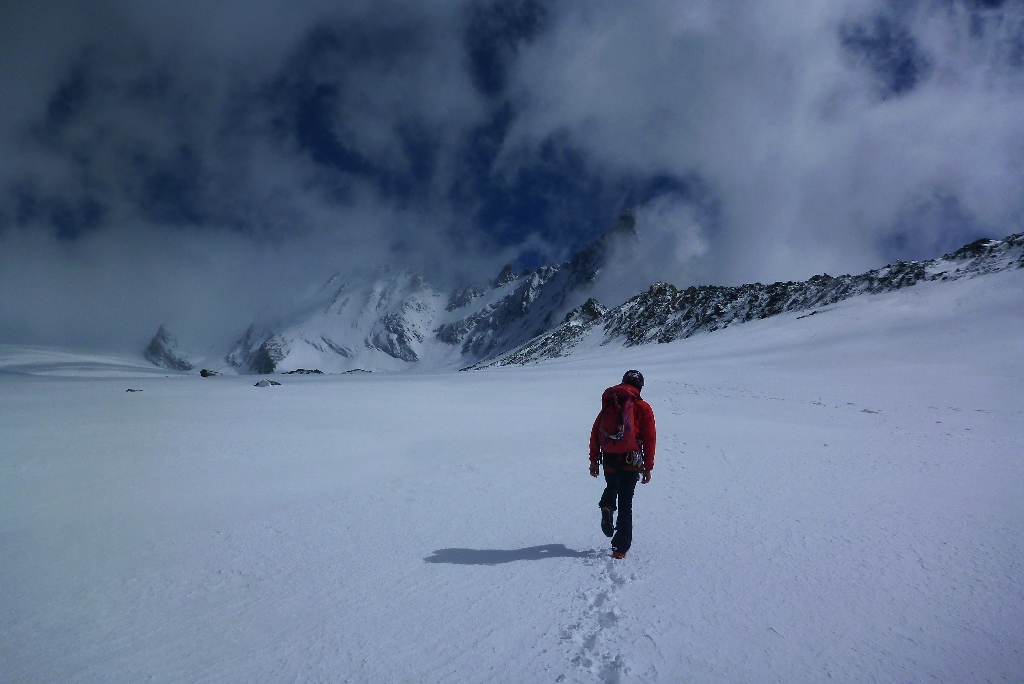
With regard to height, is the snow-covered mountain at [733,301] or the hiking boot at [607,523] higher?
the snow-covered mountain at [733,301]

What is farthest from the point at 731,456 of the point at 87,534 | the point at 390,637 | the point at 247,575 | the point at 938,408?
the point at 938,408

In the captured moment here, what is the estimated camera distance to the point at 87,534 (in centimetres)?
591

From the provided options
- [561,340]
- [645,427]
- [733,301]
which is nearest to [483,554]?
[645,427]

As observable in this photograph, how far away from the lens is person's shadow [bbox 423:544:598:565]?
5.37 meters

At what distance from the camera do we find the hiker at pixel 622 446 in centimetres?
567

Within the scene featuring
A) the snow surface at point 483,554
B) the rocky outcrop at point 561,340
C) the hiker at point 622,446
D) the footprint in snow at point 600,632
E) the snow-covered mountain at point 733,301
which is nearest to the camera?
the footprint in snow at point 600,632

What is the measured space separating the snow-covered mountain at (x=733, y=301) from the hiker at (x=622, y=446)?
65337mm

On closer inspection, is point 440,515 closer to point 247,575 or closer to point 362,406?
point 247,575

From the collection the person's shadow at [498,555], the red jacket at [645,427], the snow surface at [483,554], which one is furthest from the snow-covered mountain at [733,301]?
the person's shadow at [498,555]

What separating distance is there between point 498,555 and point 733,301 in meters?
98.7

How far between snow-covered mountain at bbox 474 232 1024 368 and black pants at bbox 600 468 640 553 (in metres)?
65.6

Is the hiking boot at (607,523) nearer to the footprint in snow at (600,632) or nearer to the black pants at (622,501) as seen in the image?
the black pants at (622,501)

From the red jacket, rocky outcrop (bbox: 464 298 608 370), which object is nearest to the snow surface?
the red jacket

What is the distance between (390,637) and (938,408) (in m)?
21.7
